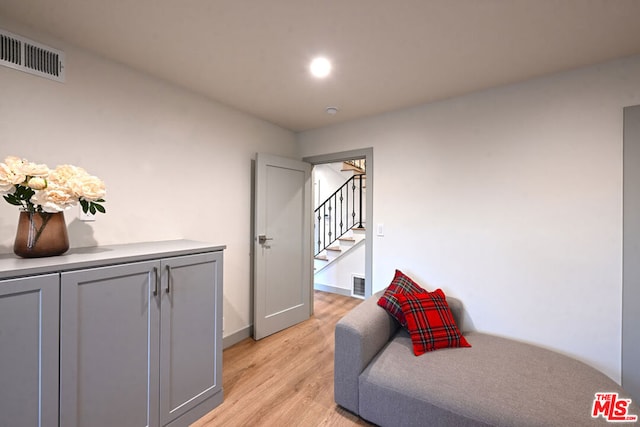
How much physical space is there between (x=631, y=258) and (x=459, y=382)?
1.44m

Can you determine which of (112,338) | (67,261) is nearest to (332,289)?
(112,338)

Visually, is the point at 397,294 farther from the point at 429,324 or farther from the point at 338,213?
the point at 338,213

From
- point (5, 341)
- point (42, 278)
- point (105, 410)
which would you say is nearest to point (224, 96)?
point (42, 278)

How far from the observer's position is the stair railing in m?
5.32

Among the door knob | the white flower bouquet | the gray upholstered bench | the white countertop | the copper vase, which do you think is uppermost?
the white flower bouquet

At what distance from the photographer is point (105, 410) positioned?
1269 millimetres

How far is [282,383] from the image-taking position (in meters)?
1.99

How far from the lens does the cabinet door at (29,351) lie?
1006mm

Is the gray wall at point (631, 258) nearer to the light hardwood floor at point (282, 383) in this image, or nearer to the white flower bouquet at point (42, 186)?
the light hardwood floor at point (282, 383)

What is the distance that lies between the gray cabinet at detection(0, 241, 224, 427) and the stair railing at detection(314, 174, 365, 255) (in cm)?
367

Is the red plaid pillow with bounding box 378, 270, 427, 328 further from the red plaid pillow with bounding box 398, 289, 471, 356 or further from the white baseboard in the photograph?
the white baseboard

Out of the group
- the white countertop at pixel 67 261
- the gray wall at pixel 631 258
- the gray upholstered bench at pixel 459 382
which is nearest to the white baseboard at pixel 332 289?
the gray upholstered bench at pixel 459 382

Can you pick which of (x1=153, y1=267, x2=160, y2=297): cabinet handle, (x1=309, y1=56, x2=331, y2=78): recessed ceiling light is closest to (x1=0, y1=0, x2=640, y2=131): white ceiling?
(x1=309, y1=56, x2=331, y2=78): recessed ceiling light

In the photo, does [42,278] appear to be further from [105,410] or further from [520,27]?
[520,27]
